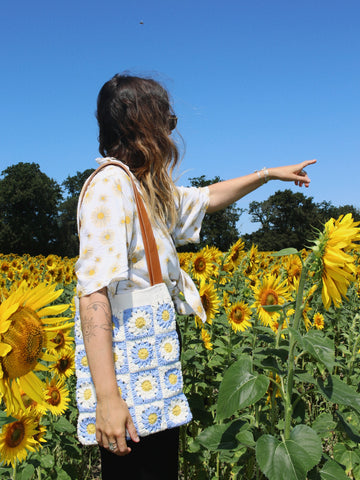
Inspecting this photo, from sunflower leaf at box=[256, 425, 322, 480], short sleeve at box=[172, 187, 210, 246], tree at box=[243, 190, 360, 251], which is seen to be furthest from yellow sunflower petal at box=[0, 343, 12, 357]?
tree at box=[243, 190, 360, 251]

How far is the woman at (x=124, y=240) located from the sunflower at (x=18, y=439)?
573 millimetres

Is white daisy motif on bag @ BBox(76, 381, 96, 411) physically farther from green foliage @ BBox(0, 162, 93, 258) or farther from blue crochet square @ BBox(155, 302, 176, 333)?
green foliage @ BBox(0, 162, 93, 258)

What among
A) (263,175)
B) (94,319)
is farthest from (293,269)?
(94,319)

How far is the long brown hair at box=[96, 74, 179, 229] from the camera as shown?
1639mm

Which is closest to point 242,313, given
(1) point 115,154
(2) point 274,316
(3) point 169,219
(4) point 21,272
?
(2) point 274,316

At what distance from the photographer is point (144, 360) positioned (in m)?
1.44

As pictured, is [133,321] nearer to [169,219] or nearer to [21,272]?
[169,219]

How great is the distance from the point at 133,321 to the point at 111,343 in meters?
0.11

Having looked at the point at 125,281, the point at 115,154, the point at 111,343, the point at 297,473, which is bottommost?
the point at 297,473

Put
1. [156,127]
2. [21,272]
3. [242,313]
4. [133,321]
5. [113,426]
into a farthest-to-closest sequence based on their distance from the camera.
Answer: [21,272] < [242,313] < [156,127] < [133,321] < [113,426]

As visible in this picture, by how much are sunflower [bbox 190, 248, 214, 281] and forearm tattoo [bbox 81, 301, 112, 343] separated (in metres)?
3.20

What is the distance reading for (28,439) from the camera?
1957 millimetres

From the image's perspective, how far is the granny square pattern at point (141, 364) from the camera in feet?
4.67

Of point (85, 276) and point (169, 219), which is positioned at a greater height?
point (169, 219)
